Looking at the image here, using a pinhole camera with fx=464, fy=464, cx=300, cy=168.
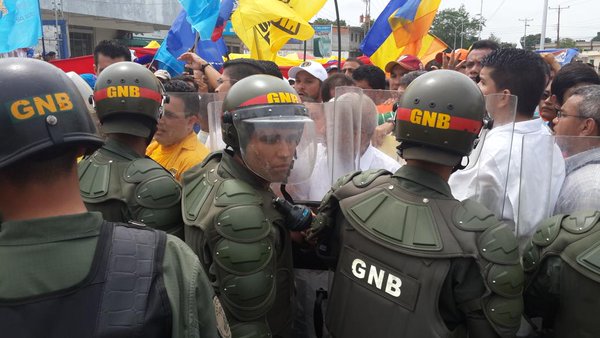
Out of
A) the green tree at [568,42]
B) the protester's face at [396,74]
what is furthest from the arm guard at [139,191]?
the green tree at [568,42]

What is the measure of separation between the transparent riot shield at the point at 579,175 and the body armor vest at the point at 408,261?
0.76m

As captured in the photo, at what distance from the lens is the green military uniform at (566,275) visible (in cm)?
181

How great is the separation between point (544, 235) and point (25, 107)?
2.01 metres

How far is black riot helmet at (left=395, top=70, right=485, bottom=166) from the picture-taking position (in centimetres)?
202

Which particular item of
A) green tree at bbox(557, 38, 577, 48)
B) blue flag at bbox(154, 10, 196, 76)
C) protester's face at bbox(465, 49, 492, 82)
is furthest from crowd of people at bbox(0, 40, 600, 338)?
green tree at bbox(557, 38, 577, 48)

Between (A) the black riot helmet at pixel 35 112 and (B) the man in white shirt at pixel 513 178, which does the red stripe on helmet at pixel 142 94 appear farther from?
(B) the man in white shirt at pixel 513 178

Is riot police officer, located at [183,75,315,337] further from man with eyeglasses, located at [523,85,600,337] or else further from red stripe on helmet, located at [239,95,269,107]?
man with eyeglasses, located at [523,85,600,337]

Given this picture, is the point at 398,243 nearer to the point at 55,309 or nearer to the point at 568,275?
the point at 568,275

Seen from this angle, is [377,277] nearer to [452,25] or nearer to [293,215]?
[293,215]

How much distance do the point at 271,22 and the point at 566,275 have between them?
4.60 meters

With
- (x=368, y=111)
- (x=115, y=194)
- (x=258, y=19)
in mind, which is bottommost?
(x=115, y=194)

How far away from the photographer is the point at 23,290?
1.10 m

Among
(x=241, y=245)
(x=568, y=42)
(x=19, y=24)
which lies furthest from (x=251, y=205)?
(x=568, y=42)

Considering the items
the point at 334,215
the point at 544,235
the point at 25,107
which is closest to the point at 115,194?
the point at 334,215
